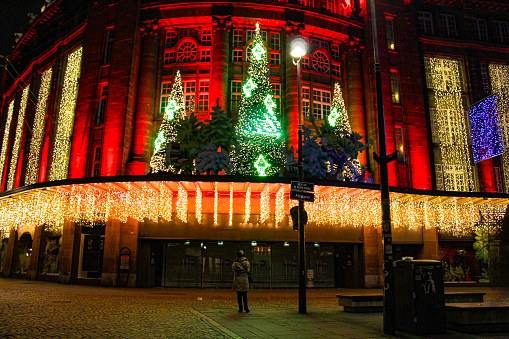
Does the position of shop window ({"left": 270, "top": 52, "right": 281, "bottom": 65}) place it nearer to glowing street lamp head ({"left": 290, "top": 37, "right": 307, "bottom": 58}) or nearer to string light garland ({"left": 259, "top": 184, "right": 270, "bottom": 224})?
string light garland ({"left": 259, "top": 184, "right": 270, "bottom": 224})

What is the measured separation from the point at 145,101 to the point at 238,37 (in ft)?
27.7

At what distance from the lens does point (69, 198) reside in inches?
979

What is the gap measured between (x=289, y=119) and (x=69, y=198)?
15229mm

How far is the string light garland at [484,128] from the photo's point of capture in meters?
24.3

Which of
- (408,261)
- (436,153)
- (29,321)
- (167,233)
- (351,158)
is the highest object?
(436,153)

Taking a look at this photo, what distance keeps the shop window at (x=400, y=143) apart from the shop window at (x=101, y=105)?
71.9 feet

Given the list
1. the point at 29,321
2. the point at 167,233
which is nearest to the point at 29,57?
the point at 167,233

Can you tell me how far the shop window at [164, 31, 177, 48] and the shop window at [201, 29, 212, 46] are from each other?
6.95 ft

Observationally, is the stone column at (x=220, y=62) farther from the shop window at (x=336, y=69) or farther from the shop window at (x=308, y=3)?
the shop window at (x=336, y=69)

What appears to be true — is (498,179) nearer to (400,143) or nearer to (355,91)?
(400,143)

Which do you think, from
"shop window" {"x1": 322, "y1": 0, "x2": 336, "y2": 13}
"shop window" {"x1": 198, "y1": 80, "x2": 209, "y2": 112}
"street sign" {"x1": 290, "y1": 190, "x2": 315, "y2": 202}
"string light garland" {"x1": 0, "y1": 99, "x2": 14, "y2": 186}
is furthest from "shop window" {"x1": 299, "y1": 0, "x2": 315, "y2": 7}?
"string light garland" {"x1": 0, "y1": 99, "x2": 14, "y2": 186}

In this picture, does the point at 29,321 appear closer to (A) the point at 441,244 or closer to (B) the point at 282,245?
(B) the point at 282,245

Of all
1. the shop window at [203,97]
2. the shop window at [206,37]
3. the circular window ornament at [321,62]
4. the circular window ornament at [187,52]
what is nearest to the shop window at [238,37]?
the shop window at [206,37]

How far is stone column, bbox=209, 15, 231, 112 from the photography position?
27.9 metres
